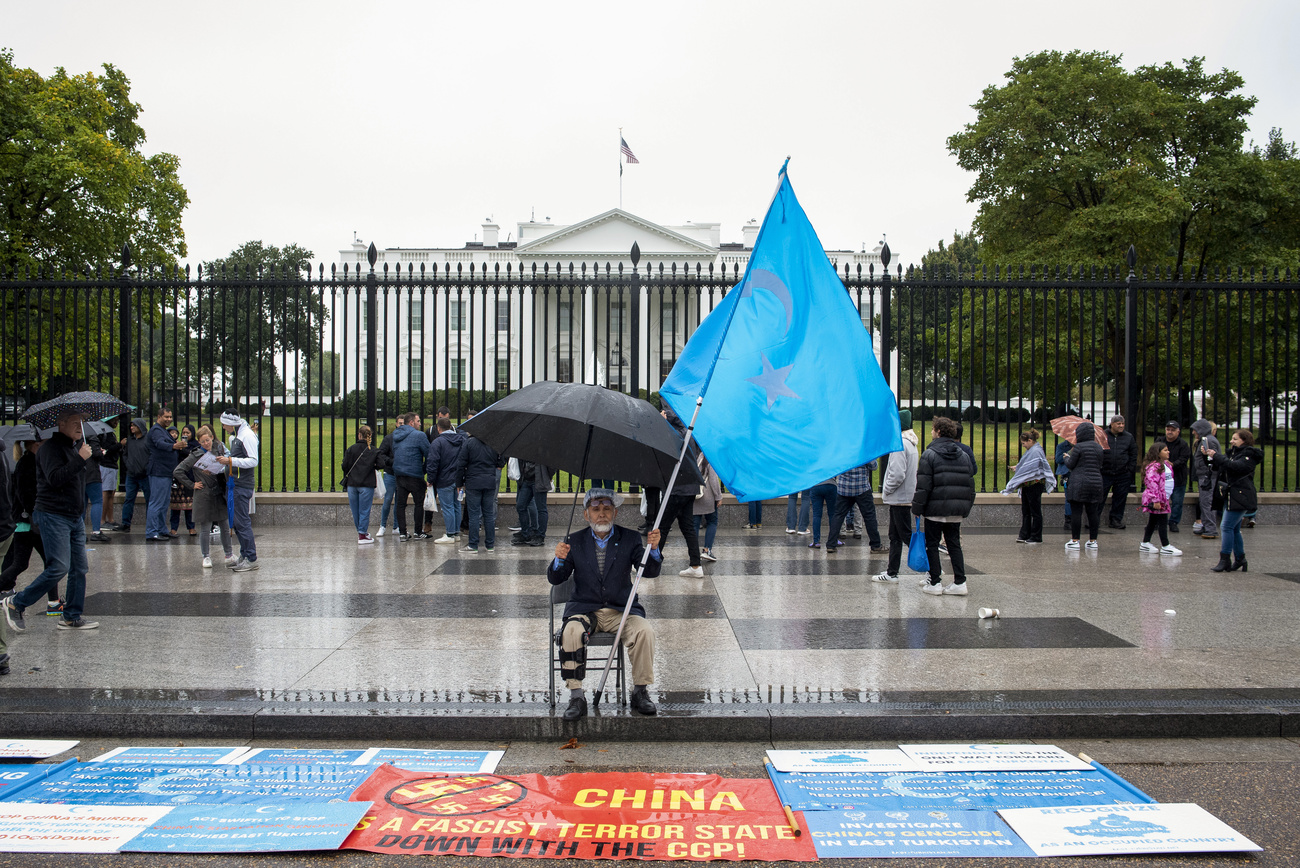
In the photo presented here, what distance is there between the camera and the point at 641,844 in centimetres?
361

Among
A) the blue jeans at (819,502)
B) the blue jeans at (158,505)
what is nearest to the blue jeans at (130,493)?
the blue jeans at (158,505)

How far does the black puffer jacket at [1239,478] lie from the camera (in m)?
9.09

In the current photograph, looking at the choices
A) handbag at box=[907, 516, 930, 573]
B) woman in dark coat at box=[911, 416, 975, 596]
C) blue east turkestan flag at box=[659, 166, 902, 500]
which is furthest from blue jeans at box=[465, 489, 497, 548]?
blue east turkestan flag at box=[659, 166, 902, 500]

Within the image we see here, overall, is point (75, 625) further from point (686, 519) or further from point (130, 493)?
point (130, 493)

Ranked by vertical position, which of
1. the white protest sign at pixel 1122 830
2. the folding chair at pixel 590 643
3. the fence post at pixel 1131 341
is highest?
the fence post at pixel 1131 341

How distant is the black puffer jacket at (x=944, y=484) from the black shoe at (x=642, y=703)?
3.83m

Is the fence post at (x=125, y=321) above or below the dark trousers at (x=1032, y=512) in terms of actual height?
above

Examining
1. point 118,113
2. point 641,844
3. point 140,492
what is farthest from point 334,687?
point 118,113

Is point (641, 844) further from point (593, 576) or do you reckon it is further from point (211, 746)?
point (211, 746)

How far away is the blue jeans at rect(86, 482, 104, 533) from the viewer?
11.0 metres

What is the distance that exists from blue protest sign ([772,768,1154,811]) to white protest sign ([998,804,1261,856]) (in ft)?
0.37

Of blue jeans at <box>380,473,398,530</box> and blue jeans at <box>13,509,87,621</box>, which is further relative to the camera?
blue jeans at <box>380,473,398,530</box>

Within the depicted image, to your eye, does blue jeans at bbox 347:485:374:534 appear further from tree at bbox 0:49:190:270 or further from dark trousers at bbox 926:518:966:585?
tree at bbox 0:49:190:270

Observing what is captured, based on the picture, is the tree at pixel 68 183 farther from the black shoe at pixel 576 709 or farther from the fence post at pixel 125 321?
the black shoe at pixel 576 709
